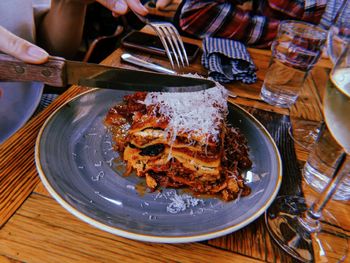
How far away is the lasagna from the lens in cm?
73

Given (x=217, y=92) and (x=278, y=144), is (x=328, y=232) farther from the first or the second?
(x=217, y=92)

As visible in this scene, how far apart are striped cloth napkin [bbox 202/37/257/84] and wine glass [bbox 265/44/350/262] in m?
0.60

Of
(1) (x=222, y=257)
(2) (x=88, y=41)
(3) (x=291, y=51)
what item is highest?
(3) (x=291, y=51)

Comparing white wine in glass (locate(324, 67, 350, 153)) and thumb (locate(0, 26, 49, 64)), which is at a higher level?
white wine in glass (locate(324, 67, 350, 153))

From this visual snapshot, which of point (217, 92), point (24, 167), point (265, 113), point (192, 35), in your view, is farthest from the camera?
point (192, 35)

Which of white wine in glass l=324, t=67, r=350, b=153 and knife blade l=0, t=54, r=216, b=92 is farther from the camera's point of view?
knife blade l=0, t=54, r=216, b=92

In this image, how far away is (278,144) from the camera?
0.90 m

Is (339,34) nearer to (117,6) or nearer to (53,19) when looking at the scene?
(117,6)

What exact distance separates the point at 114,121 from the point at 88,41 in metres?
2.43

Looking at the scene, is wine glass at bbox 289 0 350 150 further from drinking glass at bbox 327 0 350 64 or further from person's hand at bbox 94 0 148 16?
person's hand at bbox 94 0 148 16

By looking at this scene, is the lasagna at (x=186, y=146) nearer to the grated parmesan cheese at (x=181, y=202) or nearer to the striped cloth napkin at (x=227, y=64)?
the grated parmesan cheese at (x=181, y=202)

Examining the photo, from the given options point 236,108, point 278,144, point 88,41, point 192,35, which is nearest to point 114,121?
point 236,108

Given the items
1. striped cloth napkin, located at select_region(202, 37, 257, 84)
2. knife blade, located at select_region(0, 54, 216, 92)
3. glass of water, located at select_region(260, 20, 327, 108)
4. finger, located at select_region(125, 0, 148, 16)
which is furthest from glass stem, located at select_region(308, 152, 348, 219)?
finger, located at select_region(125, 0, 148, 16)

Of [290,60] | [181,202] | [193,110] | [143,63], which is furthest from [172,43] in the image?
[181,202]
